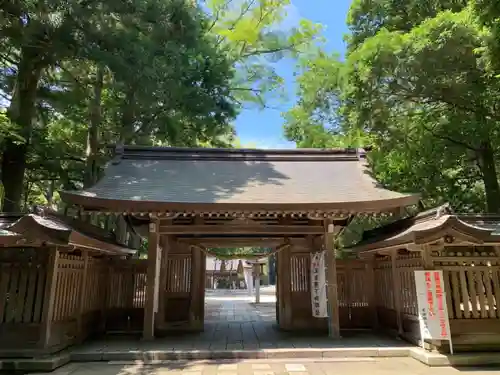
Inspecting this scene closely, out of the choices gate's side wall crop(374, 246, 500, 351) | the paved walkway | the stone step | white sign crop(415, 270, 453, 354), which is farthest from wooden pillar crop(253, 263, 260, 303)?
white sign crop(415, 270, 453, 354)

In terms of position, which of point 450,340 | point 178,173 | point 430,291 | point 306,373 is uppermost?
point 178,173

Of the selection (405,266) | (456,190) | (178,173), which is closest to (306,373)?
(405,266)

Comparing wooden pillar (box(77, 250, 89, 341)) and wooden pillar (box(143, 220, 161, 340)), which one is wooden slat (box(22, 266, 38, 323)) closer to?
wooden pillar (box(77, 250, 89, 341))

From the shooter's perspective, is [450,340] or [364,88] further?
[364,88]

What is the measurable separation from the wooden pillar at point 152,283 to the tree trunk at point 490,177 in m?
9.95

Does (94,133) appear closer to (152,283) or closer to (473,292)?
(152,283)

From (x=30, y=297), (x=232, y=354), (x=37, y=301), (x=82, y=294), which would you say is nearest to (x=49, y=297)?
(x=37, y=301)

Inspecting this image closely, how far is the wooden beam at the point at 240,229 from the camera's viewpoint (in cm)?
898

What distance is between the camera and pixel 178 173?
10.6m

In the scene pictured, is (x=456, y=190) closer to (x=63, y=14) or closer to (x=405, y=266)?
(x=405, y=266)

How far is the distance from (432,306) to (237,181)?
5389 mm

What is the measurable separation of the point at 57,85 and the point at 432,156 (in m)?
12.9

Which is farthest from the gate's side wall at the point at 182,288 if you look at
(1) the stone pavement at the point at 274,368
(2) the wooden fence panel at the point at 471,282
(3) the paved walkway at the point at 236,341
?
(2) the wooden fence panel at the point at 471,282

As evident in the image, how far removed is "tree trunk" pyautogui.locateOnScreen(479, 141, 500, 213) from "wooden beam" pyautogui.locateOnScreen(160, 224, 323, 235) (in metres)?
6.17
